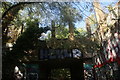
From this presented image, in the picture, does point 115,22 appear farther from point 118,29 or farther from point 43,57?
point 43,57

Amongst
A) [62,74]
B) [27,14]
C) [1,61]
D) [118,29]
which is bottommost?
[62,74]

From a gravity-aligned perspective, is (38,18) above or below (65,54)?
above

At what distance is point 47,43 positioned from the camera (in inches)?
557

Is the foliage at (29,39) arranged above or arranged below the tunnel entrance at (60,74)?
above

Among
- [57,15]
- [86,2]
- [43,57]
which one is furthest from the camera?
[43,57]

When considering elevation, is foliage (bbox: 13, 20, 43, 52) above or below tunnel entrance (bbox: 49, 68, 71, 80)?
above

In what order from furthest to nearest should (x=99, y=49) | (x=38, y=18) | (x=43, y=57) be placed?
(x=99, y=49), (x=43, y=57), (x=38, y=18)

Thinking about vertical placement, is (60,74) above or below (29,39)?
below

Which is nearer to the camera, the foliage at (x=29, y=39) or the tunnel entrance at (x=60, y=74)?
the foliage at (x=29, y=39)

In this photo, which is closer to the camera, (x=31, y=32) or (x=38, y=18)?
(x=31, y=32)

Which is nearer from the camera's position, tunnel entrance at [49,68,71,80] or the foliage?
the foliage

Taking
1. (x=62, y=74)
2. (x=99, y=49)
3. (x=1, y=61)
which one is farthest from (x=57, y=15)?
(x=62, y=74)

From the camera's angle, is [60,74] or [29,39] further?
[60,74]

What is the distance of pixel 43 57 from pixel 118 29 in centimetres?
701
